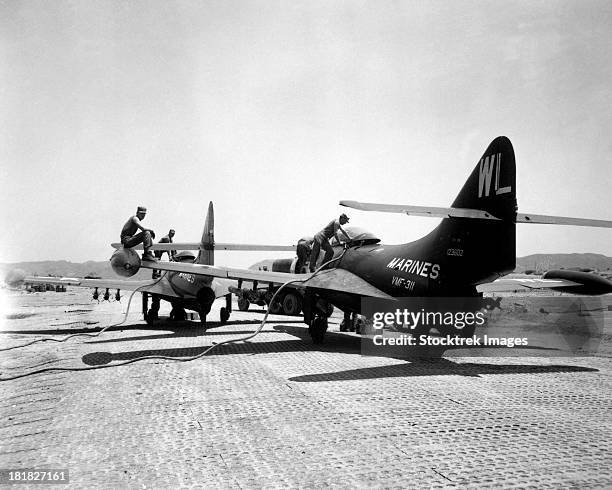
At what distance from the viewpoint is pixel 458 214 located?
7.24 meters

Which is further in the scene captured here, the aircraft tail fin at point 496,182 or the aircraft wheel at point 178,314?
the aircraft wheel at point 178,314

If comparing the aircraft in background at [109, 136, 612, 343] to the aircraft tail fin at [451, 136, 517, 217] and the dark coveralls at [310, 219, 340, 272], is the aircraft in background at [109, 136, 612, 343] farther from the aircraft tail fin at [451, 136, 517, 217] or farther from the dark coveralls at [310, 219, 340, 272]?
the dark coveralls at [310, 219, 340, 272]

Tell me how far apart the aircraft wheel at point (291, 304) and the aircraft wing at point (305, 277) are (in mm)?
10694

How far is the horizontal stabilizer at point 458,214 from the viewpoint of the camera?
6.43 metres

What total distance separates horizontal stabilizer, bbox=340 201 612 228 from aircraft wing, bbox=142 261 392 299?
11.1 feet

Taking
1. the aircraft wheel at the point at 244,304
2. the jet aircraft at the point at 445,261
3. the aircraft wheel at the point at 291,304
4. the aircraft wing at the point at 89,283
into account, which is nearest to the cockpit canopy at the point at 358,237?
the jet aircraft at the point at 445,261

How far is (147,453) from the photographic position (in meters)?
4.18

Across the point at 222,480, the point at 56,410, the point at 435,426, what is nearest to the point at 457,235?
the point at 435,426

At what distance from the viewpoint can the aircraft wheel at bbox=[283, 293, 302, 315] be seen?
75.0ft

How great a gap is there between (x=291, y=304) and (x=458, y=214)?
16.6 meters

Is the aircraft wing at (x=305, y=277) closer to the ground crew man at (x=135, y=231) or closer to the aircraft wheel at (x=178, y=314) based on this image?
the ground crew man at (x=135, y=231)

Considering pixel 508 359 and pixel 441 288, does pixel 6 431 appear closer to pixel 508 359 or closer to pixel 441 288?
pixel 441 288

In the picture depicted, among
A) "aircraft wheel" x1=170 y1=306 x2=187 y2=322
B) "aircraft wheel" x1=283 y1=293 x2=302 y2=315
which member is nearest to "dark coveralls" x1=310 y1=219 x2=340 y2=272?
"aircraft wheel" x1=170 y1=306 x2=187 y2=322

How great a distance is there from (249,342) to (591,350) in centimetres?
898
